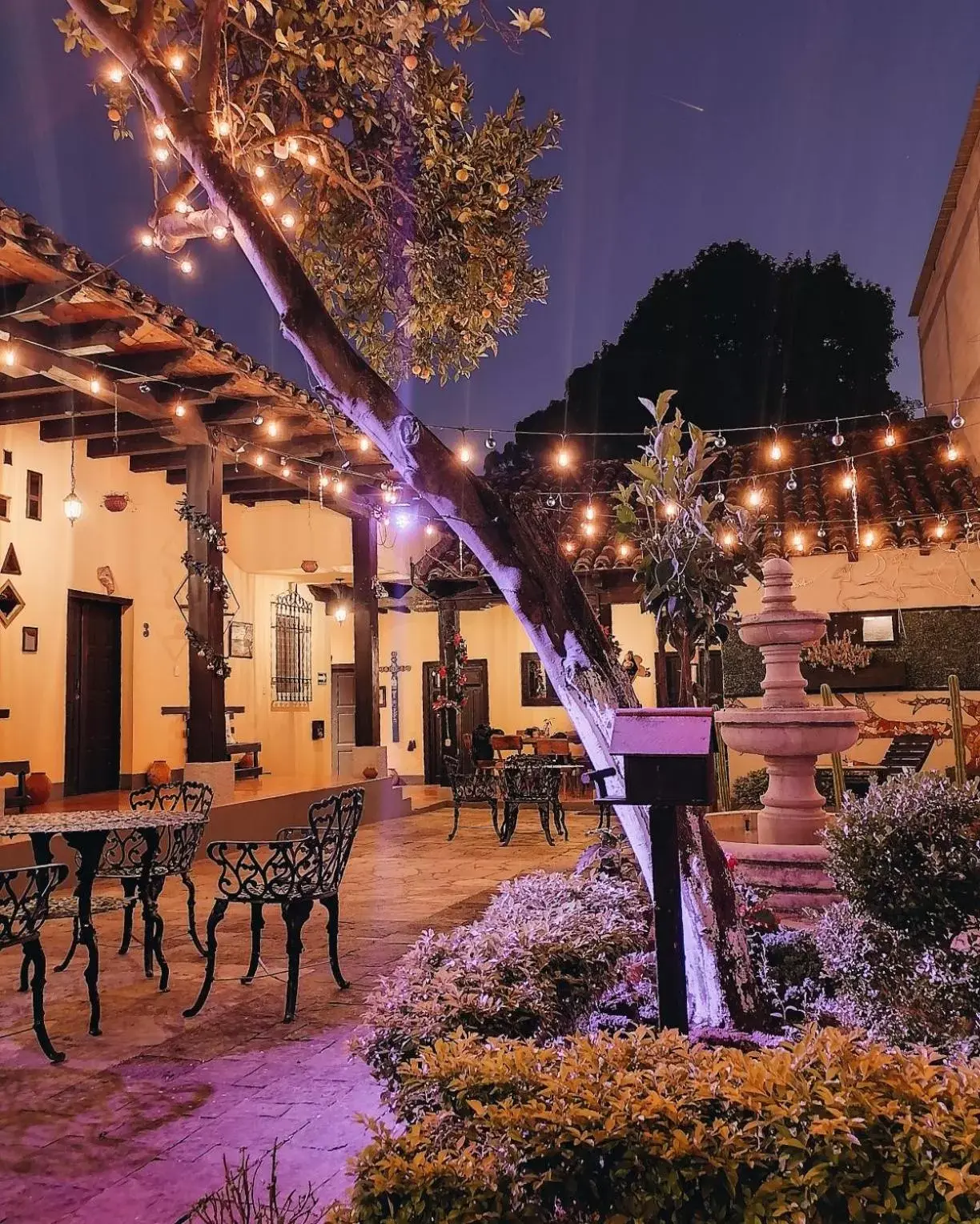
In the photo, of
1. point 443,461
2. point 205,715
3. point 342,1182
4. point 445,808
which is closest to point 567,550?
point 445,808

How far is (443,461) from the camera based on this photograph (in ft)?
13.5

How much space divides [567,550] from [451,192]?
9.21 meters

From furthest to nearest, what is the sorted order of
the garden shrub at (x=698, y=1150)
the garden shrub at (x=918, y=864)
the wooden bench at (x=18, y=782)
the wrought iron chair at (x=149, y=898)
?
the wooden bench at (x=18, y=782)
the wrought iron chair at (x=149, y=898)
the garden shrub at (x=918, y=864)
the garden shrub at (x=698, y=1150)

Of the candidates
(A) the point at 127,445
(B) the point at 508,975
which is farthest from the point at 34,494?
(B) the point at 508,975

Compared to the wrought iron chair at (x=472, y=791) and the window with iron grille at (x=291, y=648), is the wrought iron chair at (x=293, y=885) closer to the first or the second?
the wrought iron chair at (x=472, y=791)

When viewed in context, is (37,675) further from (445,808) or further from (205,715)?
(445,808)

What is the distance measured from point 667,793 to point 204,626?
8660 mm

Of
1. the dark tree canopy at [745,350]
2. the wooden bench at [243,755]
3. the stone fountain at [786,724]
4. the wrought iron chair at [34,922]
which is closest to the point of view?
the wrought iron chair at [34,922]

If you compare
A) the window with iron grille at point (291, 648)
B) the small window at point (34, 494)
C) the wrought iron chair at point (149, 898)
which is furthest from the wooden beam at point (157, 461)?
the wrought iron chair at point (149, 898)

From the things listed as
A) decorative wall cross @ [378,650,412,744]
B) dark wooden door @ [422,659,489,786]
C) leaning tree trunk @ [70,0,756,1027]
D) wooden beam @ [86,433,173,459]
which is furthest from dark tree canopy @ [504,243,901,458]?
leaning tree trunk @ [70,0,756,1027]

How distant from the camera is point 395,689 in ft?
60.7

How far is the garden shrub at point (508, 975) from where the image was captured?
3.00 m

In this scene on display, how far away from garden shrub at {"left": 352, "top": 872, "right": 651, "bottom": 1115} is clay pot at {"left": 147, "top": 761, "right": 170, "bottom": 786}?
881 centimetres

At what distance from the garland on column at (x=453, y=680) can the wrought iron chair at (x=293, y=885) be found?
8.46 m
